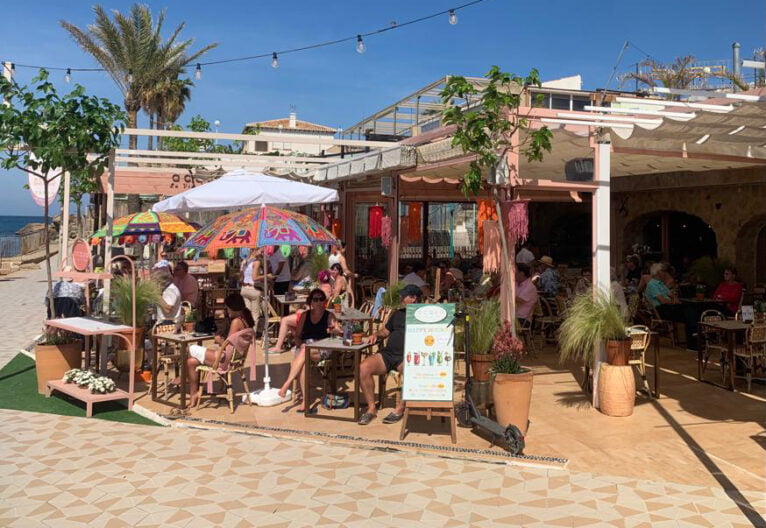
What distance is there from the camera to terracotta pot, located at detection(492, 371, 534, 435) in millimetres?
5238

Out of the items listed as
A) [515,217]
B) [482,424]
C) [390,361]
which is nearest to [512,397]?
[482,424]

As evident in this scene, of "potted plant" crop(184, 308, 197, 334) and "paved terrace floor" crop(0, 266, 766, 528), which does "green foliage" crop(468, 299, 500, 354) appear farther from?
"potted plant" crop(184, 308, 197, 334)

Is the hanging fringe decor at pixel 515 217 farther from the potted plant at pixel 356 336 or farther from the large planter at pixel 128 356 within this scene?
the large planter at pixel 128 356

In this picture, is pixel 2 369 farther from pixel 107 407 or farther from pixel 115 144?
pixel 115 144

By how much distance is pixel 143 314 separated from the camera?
7250mm

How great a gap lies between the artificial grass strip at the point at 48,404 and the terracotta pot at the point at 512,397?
3102mm

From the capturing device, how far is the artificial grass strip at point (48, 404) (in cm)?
605

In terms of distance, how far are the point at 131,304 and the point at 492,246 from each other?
13.3ft

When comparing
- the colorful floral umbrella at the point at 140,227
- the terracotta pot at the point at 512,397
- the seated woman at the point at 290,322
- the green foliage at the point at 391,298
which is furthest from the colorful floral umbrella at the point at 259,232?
the colorful floral umbrella at the point at 140,227

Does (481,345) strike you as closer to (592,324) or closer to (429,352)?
(429,352)

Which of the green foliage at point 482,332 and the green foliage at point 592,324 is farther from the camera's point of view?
the green foliage at point 592,324

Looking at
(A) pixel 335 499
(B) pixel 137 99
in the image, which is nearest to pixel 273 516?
(A) pixel 335 499

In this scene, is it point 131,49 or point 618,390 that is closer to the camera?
point 618,390

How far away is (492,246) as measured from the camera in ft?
24.1
